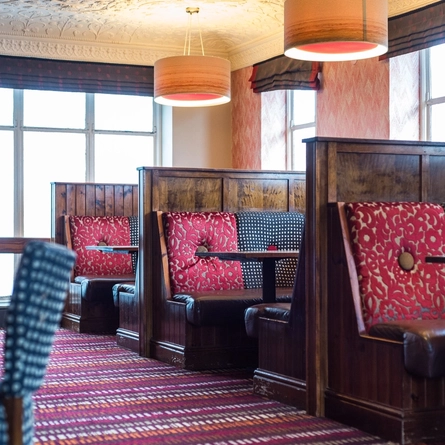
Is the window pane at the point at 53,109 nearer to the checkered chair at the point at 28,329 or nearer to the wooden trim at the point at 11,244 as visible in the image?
the wooden trim at the point at 11,244

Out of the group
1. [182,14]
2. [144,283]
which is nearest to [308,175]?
[144,283]

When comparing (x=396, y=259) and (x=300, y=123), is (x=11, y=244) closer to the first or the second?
(x=300, y=123)

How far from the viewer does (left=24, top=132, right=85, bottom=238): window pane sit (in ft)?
31.4

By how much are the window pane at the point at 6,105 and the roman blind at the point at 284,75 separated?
268cm

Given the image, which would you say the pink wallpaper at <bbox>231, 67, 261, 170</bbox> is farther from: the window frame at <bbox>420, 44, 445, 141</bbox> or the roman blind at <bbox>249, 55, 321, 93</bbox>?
the window frame at <bbox>420, 44, 445, 141</bbox>

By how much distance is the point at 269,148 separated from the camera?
→ 9.52 metres

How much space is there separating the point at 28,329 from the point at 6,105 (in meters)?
8.10

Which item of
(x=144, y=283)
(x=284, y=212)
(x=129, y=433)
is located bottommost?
(x=129, y=433)

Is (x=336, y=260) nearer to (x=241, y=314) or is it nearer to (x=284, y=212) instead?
(x=241, y=314)

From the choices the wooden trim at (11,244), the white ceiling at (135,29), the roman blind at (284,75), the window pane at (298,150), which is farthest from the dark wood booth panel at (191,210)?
the wooden trim at (11,244)

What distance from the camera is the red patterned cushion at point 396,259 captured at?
3.84m

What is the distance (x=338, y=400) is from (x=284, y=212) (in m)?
2.68

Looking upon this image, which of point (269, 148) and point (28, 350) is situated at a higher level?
point (269, 148)

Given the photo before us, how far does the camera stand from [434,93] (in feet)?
24.3
